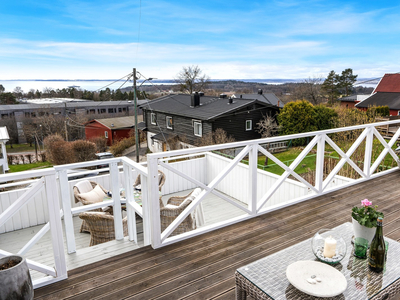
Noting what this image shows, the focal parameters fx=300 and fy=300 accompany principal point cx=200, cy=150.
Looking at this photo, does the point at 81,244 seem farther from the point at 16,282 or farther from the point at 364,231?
the point at 364,231

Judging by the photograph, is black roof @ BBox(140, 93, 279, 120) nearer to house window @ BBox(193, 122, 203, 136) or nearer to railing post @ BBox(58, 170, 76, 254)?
house window @ BBox(193, 122, 203, 136)

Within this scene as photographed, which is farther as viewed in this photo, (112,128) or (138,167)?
(112,128)

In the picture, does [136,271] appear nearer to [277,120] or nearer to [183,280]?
[183,280]

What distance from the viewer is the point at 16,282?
1631 millimetres

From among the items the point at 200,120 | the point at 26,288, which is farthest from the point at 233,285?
the point at 200,120

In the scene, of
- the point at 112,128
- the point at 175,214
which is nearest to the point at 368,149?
the point at 175,214

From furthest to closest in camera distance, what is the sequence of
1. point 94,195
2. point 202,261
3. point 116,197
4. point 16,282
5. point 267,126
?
point 267,126
point 94,195
point 116,197
point 202,261
point 16,282

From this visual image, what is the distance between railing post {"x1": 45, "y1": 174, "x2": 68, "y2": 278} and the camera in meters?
2.04

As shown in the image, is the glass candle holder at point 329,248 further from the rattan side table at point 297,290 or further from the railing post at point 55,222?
the railing post at point 55,222

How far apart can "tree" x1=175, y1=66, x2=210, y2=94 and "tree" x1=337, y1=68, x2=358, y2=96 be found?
52.4ft

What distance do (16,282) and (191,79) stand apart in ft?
110

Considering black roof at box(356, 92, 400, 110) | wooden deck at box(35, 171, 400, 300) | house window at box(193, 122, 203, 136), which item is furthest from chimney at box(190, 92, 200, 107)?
wooden deck at box(35, 171, 400, 300)

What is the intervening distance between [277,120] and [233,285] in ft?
63.5

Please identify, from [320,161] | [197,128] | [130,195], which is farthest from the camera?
[197,128]
